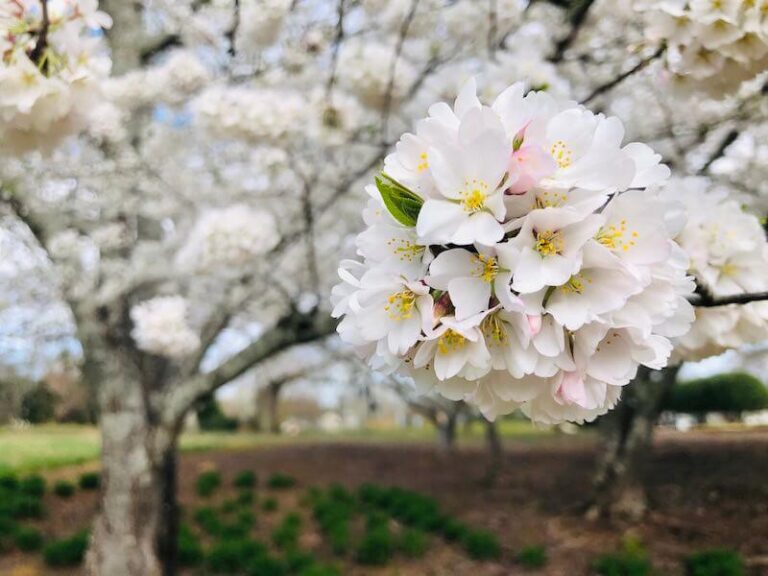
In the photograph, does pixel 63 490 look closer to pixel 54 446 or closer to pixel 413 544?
pixel 413 544

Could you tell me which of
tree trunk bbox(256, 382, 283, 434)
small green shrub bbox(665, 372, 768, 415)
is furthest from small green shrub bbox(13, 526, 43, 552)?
tree trunk bbox(256, 382, 283, 434)

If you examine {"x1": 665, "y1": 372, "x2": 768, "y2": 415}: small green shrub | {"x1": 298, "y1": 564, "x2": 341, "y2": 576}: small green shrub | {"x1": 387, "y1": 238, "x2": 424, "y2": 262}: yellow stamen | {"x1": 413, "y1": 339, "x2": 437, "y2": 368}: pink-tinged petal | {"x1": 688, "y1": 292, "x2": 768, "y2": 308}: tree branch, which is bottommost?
{"x1": 298, "y1": 564, "x2": 341, "y2": 576}: small green shrub

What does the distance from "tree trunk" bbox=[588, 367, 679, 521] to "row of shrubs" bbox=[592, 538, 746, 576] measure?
45.3 inches

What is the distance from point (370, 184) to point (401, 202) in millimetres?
127

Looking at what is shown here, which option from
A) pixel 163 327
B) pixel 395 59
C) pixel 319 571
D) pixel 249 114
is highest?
pixel 249 114

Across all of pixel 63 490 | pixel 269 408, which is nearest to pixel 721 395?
pixel 63 490

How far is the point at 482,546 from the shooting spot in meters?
5.03

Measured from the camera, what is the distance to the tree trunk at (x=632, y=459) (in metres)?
5.66

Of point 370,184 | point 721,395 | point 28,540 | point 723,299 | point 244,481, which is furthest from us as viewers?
point 721,395

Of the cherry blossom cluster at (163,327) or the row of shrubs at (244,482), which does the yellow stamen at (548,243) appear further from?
the row of shrubs at (244,482)

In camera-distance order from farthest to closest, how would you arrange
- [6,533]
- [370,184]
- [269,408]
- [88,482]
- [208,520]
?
[269,408] → [88,482] → [208,520] → [6,533] → [370,184]

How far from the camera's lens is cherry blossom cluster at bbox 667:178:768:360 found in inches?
54.9

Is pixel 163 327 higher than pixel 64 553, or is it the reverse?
pixel 163 327

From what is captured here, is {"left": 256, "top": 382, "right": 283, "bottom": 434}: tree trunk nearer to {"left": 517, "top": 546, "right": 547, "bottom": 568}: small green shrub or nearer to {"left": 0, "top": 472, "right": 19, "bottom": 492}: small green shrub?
{"left": 0, "top": 472, "right": 19, "bottom": 492}: small green shrub
